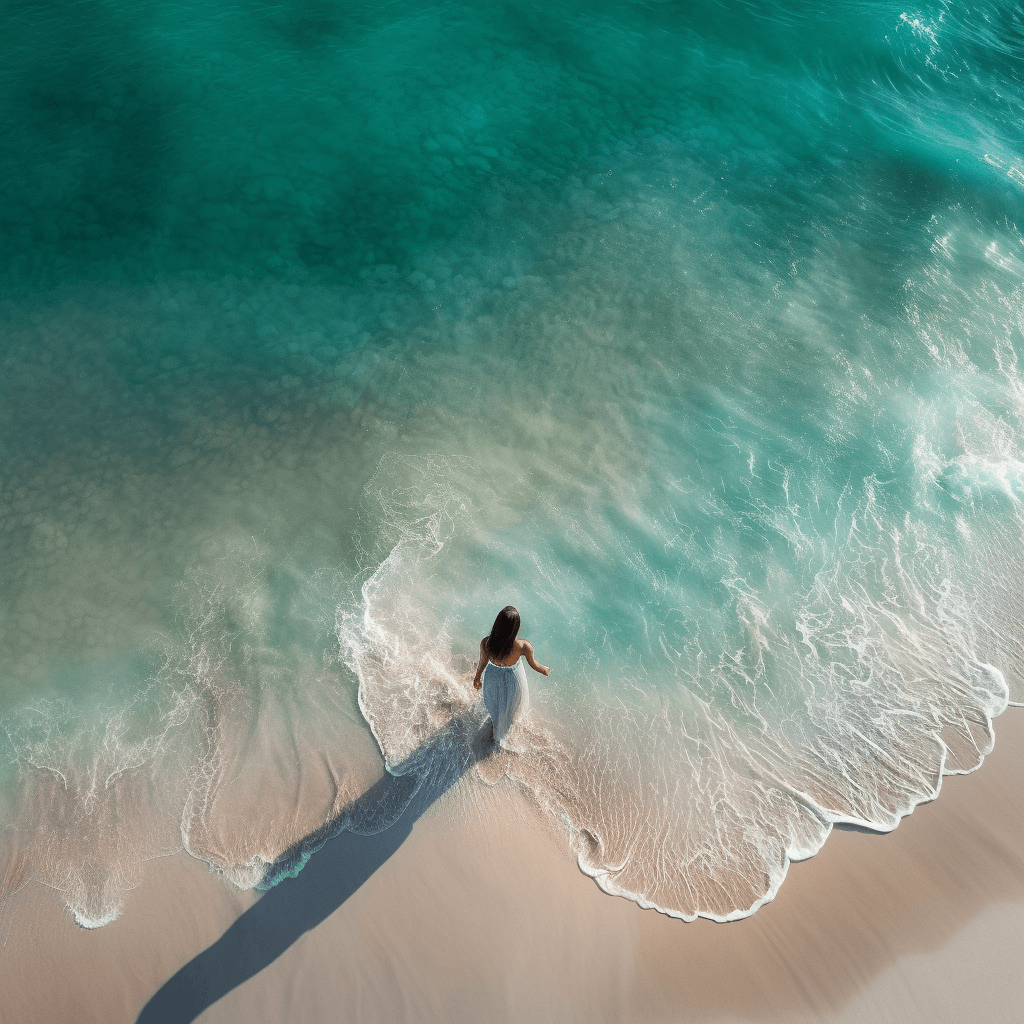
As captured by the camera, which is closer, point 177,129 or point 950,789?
point 950,789

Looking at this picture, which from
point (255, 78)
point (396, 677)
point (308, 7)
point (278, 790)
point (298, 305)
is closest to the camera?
point (278, 790)

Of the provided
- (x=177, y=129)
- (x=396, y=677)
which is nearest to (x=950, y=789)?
(x=396, y=677)

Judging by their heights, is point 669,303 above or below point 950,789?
above

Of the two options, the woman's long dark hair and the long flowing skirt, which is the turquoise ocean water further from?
the woman's long dark hair

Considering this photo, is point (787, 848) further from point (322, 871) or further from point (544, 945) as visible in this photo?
point (322, 871)

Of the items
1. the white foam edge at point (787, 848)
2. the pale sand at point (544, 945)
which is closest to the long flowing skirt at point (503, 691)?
the pale sand at point (544, 945)

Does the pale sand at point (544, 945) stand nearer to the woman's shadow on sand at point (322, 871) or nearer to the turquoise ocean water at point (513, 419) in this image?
the woman's shadow on sand at point (322, 871)

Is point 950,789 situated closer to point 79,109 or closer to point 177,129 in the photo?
point 177,129
